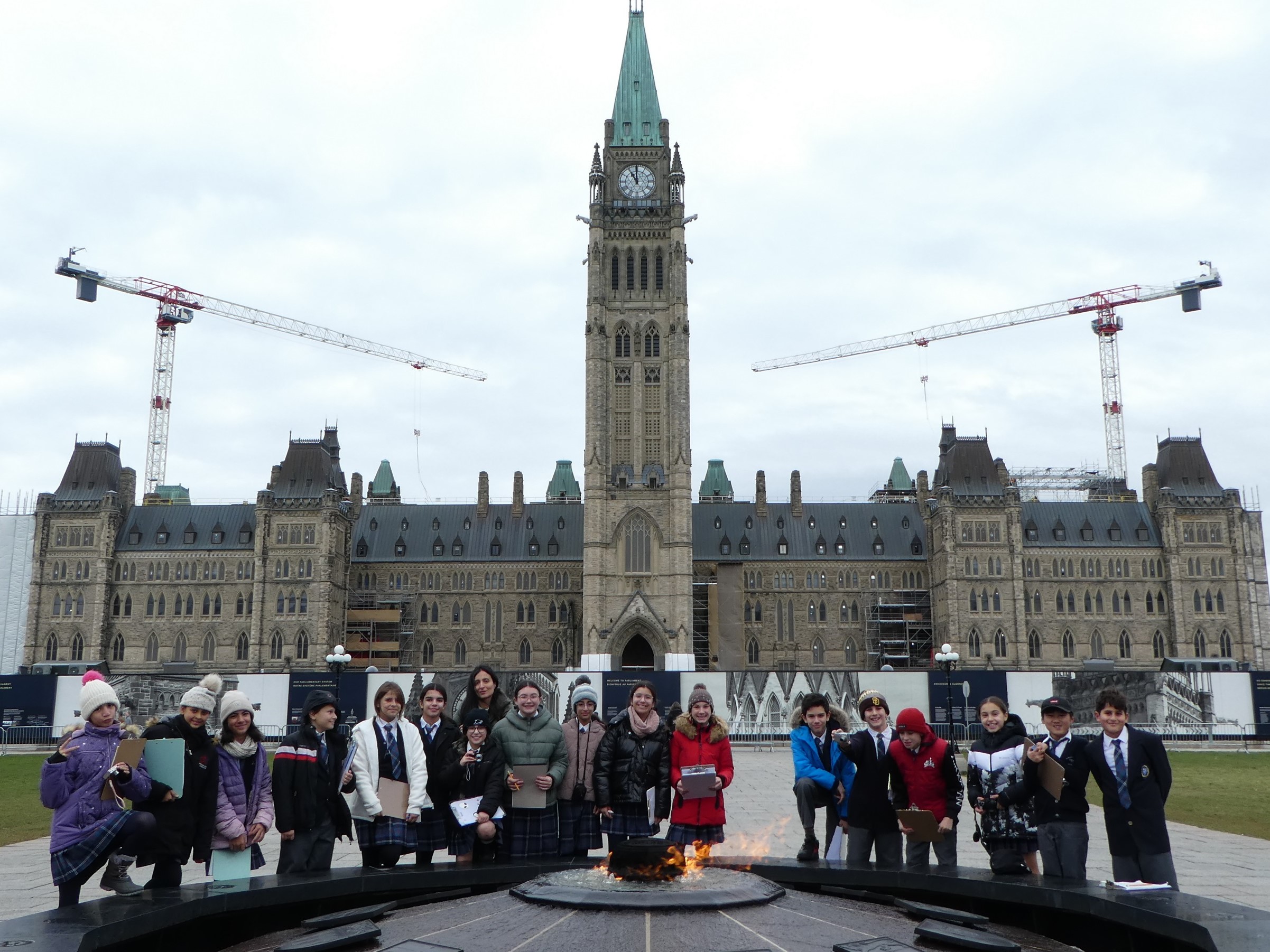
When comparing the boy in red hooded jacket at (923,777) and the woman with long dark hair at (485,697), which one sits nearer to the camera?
Answer: the boy in red hooded jacket at (923,777)

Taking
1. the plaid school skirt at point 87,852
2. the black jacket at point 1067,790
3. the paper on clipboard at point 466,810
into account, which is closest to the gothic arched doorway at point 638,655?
the paper on clipboard at point 466,810

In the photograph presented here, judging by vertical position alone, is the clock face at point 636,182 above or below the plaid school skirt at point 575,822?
above

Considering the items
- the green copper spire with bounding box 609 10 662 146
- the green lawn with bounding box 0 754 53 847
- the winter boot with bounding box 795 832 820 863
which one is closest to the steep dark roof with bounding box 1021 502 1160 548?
the green copper spire with bounding box 609 10 662 146

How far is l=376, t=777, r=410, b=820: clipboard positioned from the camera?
8.70m

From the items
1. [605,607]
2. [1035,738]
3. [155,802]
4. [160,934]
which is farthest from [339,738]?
[605,607]

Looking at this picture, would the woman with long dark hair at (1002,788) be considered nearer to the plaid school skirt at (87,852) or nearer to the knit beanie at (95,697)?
the plaid school skirt at (87,852)

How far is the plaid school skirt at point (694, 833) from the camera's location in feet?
30.0

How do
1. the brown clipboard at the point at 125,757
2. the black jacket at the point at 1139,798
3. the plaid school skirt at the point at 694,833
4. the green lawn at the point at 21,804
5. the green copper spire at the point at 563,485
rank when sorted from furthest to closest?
the green copper spire at the point at 563,485 → the green lawn at the point at 21,804 → the plaid school skirt at the point at 694,833 → the black jacket at the point at 1139,798 → the brown clipboard at the point at 125,757

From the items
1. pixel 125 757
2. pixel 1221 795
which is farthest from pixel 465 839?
pixel 1221 795

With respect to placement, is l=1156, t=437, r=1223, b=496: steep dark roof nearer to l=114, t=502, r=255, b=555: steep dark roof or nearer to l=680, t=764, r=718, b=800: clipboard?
l=114, t=502, r=255, b=555: steep dark roof

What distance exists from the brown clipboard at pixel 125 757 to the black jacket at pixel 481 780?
7.57ft

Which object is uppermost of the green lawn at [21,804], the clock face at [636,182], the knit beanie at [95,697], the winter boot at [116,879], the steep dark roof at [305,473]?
the clock face at [636,182]

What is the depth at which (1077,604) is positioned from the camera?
75000 millimetres

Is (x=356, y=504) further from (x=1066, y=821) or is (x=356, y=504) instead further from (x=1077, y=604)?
(x=1066, y=821)
